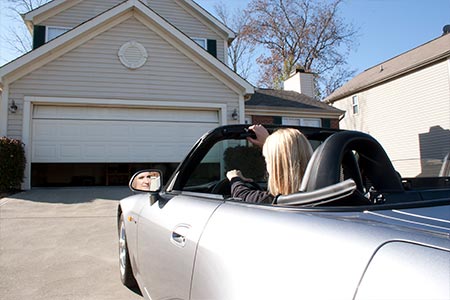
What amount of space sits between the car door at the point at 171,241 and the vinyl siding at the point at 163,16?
43.1 ft

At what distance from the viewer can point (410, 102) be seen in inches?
626

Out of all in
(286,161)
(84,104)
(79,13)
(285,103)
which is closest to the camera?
(286,161)

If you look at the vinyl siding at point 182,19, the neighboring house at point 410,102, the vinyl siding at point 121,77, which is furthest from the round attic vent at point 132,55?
the neighboring house at point 410,102

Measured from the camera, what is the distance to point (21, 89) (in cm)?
959

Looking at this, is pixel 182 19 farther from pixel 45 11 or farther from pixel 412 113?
pixel 412 113

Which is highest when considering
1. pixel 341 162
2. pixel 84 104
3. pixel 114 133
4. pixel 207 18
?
pixel 207 18

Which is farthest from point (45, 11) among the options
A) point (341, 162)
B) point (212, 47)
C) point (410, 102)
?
point (410, 102)

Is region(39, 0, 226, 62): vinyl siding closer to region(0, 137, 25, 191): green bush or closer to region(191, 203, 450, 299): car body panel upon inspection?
region(0, 137, 25, 191): green bush

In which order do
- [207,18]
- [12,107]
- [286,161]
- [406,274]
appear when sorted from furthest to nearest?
[207,18]
[12,107]
[286,161]
[406,274]

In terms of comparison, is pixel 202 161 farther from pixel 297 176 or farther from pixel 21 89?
pixel 21 89

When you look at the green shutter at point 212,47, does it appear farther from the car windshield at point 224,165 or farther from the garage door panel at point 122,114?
the car windshield at point 224,165

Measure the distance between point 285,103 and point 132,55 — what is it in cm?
730

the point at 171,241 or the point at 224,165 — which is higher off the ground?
the point at 224,165

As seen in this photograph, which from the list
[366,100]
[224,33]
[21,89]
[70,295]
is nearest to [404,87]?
[366,100]
